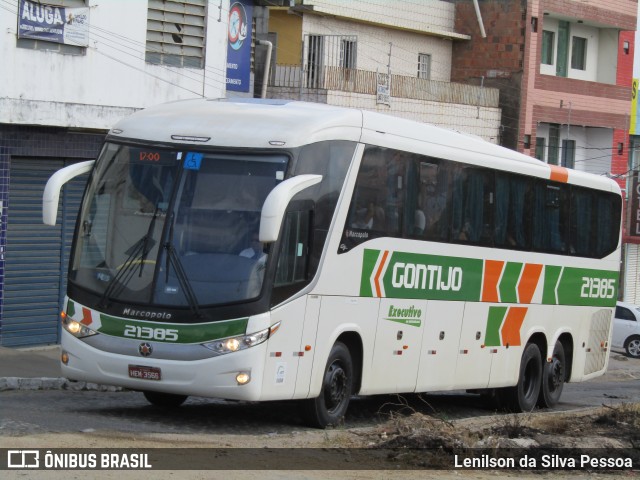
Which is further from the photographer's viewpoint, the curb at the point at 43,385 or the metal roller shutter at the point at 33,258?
the metal roller shutter at the point at 33,258

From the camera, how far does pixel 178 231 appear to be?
11906 millimetres

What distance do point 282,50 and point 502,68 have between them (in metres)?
8.87

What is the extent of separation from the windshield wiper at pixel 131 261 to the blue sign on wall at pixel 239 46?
43.2 ft

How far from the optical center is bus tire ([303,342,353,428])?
12719 millimetres

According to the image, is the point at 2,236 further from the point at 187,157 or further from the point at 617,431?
the point at 617,431

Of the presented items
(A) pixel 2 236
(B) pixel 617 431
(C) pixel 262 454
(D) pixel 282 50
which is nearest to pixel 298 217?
(C) pixel 262 454

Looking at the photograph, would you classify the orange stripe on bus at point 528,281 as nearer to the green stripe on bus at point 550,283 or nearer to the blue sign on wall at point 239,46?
the green stripe on bus at point 550,283

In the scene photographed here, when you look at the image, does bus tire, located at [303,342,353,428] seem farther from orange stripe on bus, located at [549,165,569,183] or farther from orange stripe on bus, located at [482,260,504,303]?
orange stripe on bus, located at [549,165,569,183]

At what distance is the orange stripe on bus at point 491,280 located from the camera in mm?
16062

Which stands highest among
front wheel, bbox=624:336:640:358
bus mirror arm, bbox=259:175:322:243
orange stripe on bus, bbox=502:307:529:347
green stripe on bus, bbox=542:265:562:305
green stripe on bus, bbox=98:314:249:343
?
bus mirror arm, bbox=259:175:322:243

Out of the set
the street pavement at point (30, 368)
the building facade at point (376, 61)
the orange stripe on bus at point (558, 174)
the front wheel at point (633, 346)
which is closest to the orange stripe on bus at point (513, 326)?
the orange stripe on bus at point (558, 174)

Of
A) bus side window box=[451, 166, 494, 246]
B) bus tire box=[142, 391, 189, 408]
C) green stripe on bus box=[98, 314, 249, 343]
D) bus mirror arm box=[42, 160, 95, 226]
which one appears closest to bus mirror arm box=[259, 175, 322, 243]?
green stripe on bus box=[98, 314, 249, 343]

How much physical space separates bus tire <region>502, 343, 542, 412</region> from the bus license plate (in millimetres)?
7140

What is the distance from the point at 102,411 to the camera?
1298 cm
